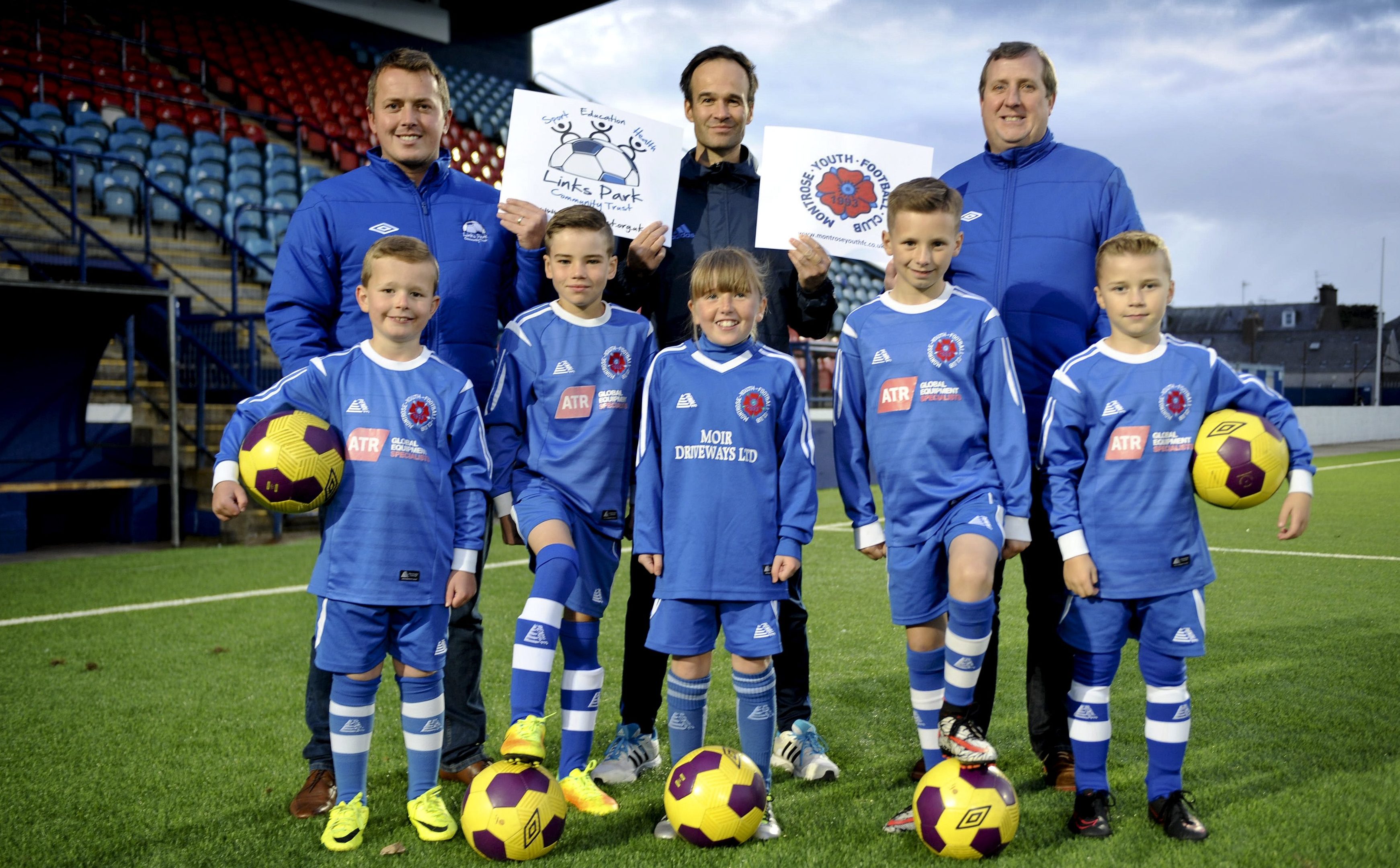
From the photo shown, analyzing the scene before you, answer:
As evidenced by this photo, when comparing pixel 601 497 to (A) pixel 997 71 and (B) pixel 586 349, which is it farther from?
(A) pixel 997 71

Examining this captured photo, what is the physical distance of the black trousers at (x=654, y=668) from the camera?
3.60m

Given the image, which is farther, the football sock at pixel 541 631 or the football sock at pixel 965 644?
the football sock at pixel 541 631

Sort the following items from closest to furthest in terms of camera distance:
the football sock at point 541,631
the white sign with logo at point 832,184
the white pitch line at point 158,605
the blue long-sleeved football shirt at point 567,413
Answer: the football sock at point 541,631
the blue long-sleeved football shirt at point 567,413
the white sign with logo at point 832,184
the white pitch line at point 158,605

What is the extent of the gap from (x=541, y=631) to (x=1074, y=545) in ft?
A: 5.23

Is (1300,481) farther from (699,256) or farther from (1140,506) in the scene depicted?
(699,256)

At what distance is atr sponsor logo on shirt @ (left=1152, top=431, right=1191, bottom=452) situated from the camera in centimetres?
288

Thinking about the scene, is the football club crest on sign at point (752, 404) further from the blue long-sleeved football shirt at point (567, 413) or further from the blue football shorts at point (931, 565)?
the blue football shorts at point (931, 565)

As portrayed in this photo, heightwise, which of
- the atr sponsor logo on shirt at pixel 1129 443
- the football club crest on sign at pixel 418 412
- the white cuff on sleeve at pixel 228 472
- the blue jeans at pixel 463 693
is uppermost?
the football club crest on sign at pixel 418 412

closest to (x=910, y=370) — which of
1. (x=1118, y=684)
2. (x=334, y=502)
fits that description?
(x=334, y=502)

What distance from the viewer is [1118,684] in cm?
443

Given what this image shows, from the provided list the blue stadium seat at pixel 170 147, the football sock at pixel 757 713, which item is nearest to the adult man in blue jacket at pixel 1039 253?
the football sock at pixel 757 713

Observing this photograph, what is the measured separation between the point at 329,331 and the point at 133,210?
36.1 ft

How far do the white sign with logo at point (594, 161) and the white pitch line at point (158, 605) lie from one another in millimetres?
2903

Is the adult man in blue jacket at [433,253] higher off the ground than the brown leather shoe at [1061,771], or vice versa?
the adult man in blue jacket at [433,253]
